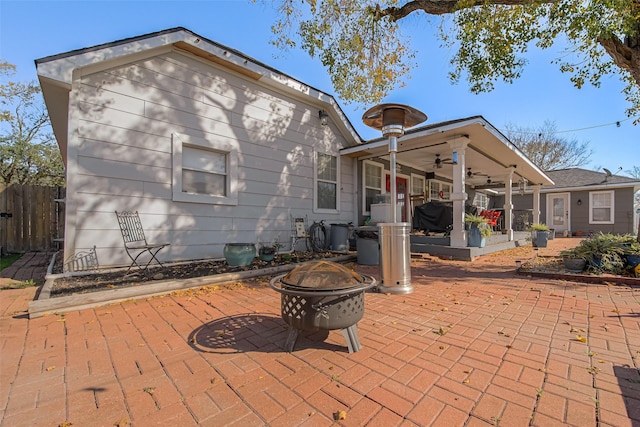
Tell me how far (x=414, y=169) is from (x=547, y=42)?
5.67 meters

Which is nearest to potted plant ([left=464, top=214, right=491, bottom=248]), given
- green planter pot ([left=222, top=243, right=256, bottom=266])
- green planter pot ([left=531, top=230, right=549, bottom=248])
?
green planter pot ([left=531, top=230, right=549, bottom=248])

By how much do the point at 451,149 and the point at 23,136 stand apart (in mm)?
20098

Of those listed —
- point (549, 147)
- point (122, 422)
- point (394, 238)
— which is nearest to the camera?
point (122, 422)

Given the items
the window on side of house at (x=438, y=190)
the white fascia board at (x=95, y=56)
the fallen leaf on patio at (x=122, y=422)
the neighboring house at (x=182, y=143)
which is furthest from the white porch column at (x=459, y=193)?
the fallen leaf on patio at (x=122, y=422)

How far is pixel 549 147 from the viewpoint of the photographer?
24078 mm

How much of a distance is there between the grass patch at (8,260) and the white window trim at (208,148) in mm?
3891

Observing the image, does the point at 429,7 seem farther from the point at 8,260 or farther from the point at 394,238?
the point at 8,260

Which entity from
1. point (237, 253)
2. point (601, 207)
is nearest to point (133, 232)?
point (237, 253)

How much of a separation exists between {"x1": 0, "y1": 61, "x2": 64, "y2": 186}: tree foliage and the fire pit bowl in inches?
753

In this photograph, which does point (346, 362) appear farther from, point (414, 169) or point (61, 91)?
point (414, 169)

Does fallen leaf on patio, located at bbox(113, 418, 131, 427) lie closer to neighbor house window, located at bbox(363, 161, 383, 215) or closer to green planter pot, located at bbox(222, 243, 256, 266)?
green planter pot, located at bbox(222, 243, 256, 266)

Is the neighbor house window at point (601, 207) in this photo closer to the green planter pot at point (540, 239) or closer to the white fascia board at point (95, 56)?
the green planter pot at point (540, 239)

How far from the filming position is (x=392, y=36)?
24.9ft

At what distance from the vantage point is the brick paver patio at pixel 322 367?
156 cm
